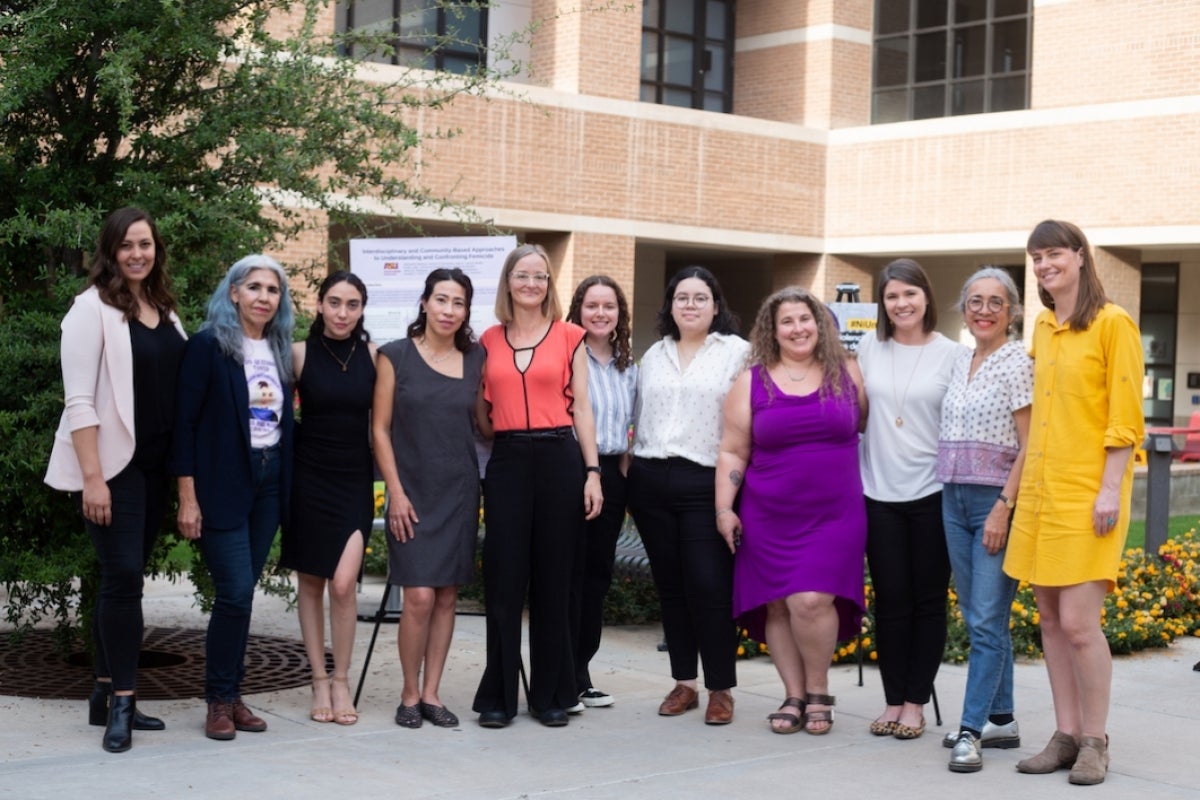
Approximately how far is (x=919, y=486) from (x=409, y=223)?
147 inches

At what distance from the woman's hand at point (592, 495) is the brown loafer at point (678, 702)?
0.93 metres

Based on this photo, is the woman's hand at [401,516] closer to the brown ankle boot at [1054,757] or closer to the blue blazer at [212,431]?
the blue blazer at [212,431]

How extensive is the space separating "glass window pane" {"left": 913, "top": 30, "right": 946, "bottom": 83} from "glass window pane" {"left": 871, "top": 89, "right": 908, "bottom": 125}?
38 centimetres

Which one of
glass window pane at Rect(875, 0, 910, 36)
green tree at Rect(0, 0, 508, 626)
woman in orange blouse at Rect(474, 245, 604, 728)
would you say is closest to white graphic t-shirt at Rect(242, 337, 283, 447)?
green tree at Rect(0, 0, 508, 626)

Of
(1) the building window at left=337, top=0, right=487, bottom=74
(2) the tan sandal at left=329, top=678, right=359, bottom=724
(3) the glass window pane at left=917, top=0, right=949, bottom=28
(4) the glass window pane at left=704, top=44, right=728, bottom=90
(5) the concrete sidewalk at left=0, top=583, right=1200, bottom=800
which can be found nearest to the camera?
(5) the concrete sidewalk at left=0, top=583, right=1200, bottom=800

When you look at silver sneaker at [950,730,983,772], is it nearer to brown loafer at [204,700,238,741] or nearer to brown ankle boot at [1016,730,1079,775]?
brown ankle boot at [1016,730,1079,775]

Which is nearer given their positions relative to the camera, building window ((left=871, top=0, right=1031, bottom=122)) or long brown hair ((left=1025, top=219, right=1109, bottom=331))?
long brown hair ((left=1025, top=219, right=1109, bottom=331))

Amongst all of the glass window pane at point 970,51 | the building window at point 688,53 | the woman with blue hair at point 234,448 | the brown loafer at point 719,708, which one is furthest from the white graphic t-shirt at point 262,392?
the glass window pane at point 970,51

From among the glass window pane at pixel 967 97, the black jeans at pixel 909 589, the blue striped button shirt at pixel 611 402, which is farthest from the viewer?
the glass window pane at pixel 967 97

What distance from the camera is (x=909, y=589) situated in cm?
676

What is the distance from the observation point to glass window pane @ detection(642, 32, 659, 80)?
25438 millimetres

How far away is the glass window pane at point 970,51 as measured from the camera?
25219 millimetres

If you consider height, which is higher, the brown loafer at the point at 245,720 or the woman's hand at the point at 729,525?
the woman's hand at the point at 729,525

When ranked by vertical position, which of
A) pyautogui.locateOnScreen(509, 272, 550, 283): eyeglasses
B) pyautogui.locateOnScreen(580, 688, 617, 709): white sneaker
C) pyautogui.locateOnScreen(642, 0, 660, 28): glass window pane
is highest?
pyautogui.locateOnScreen(642, 0, 660, 28): glass window pane
